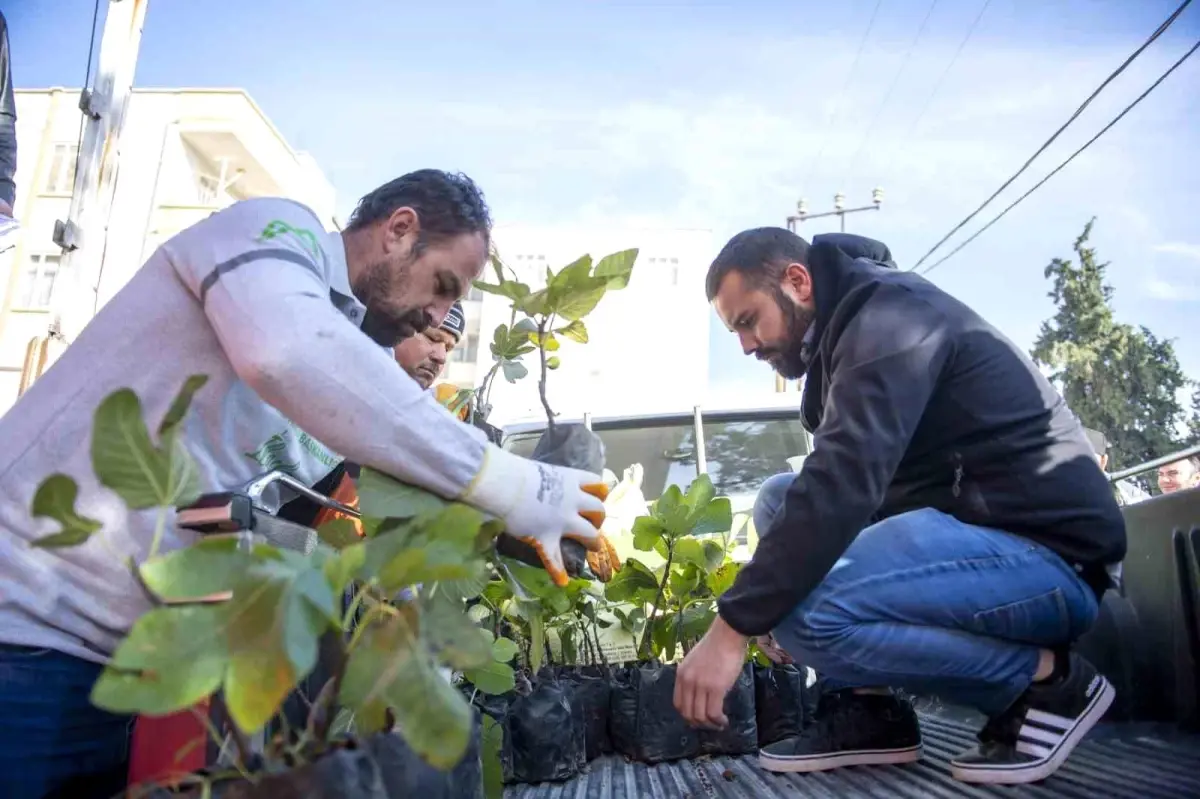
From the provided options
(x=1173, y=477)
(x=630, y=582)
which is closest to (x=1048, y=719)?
(x=630, y=582)

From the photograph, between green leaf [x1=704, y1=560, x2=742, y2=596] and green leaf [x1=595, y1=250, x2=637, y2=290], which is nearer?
green leaf [x1=595, y1=250, x2=637, y2=290]

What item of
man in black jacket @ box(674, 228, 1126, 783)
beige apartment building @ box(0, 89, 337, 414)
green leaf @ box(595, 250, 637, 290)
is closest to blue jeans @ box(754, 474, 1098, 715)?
man in black jacket @ box(674, 228, 1126, 783)

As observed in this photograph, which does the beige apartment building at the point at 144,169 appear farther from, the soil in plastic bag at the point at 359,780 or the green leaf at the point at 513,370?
Answer: the soil in plastic bag at the point at 359,780

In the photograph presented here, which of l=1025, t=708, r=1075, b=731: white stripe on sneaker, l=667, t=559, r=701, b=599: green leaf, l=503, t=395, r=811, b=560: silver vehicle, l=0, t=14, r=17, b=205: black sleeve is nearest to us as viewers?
l=1025, t=708, r=1075, b=731: white stripe on sneaker

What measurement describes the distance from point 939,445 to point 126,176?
15.0 m

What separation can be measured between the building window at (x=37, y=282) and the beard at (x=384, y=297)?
1413 centimetres

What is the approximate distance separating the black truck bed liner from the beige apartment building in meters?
12.5

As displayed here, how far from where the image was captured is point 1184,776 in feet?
4.09

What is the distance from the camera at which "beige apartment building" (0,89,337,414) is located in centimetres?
1294

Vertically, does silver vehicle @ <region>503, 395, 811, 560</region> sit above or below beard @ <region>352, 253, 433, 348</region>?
above

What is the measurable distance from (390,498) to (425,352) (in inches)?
58.9

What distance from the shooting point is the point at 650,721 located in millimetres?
1783

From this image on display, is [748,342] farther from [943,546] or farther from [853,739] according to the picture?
[853,739]

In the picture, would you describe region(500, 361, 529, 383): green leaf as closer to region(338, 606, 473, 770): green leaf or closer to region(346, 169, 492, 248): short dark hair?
region(346, 169, 492, 248): short dark hair
